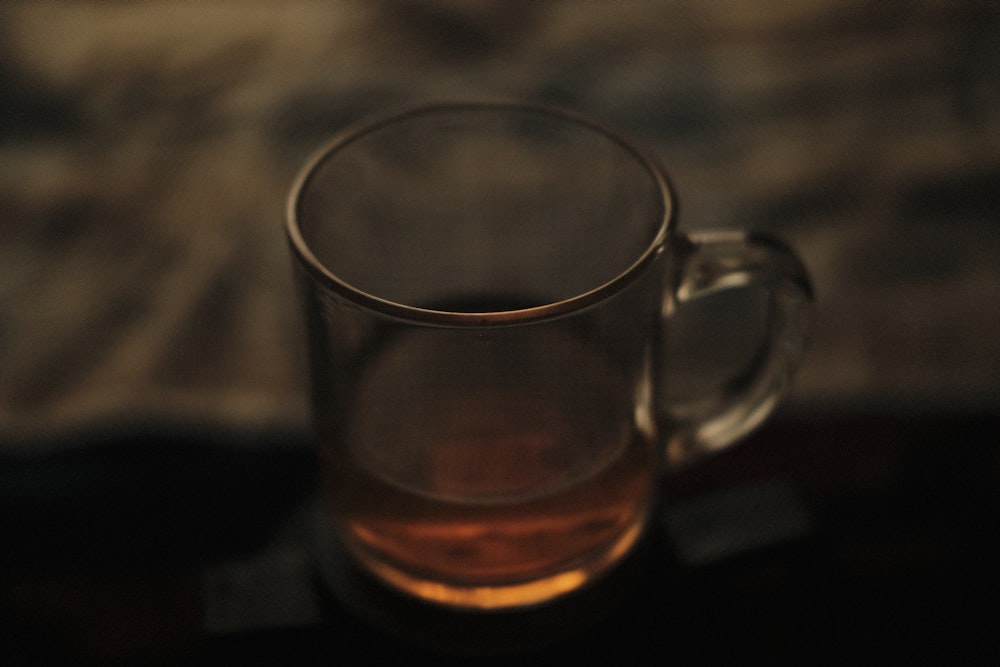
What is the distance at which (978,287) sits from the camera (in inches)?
36.5

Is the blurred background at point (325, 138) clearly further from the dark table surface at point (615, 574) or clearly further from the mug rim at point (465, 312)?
A: the mug rim at point (465, 312)

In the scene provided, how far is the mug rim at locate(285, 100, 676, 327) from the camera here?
442mm

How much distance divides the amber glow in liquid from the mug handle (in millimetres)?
38

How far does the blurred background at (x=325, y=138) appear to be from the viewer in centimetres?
83

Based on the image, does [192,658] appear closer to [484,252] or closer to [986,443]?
[484,252]

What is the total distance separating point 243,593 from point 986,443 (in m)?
0.48

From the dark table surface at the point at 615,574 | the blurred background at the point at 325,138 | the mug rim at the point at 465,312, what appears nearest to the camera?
the mug rim at the point at 465,312

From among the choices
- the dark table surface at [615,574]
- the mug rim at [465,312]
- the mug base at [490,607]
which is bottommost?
the dark table surface at [615,574]

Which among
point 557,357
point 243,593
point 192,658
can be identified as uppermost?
point 557,357

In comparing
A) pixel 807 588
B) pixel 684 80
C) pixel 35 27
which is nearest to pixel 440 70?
pixel 684 80

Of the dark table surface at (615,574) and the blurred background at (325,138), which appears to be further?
the blurred background at (325,138)

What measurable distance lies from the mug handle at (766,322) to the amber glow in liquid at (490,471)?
0.04 metres

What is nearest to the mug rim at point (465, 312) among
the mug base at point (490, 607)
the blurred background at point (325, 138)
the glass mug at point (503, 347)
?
the glass mug at point (503, 347)

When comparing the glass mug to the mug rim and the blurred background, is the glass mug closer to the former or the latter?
the mug rim
